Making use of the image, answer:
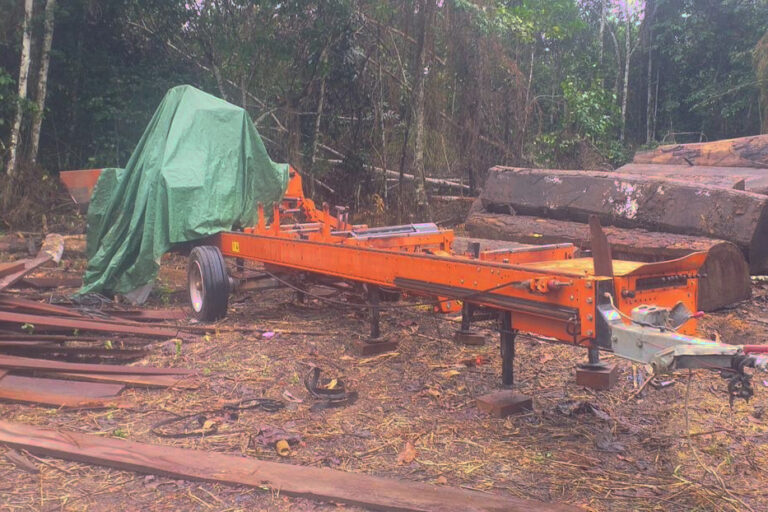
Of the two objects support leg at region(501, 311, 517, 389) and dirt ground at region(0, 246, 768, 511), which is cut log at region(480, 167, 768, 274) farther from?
support leg at region(501, 311, 517, 389)

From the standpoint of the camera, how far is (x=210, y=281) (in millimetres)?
6832

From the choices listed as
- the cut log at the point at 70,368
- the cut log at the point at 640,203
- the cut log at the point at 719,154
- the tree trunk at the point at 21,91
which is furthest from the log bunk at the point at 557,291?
the tree trunk at the point at 21,91

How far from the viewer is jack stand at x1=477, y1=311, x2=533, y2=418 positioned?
4.31 meters

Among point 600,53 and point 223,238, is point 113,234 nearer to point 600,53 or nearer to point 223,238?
point 223,238

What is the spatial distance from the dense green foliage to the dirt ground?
746 centimetres

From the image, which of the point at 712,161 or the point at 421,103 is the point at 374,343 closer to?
the point at 712,161

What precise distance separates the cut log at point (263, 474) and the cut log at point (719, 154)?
27.9 ft

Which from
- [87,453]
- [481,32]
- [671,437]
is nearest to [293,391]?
[87,453]

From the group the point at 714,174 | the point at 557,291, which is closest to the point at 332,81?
the point at 714,174

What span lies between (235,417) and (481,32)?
32.8ft

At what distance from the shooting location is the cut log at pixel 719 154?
392 inches

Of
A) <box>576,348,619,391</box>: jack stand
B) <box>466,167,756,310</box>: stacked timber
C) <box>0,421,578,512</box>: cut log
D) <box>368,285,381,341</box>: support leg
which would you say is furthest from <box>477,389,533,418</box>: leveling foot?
<box>466,167,756,310</box>: stacked timber

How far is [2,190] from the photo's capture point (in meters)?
12.5

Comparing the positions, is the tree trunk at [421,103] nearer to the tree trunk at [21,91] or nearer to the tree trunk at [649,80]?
the tree trunk at [21,91]
